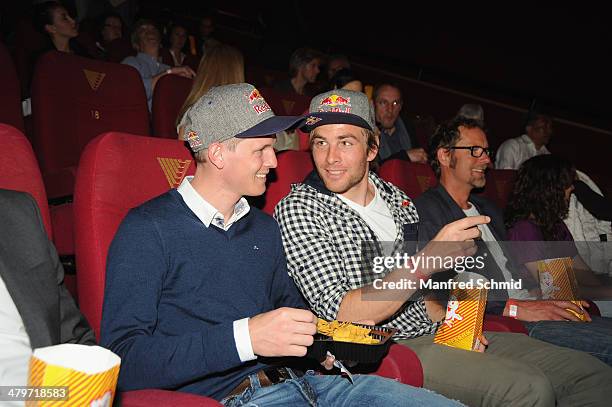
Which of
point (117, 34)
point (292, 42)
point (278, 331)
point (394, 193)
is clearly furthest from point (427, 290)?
point (292, 42)

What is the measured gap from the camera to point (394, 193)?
2.27 meters

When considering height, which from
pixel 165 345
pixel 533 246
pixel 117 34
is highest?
pixel 117 34

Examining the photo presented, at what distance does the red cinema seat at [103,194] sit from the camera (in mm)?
1479

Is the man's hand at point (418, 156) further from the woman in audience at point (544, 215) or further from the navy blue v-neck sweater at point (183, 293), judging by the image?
the navy blue v-neck sweater at point (183, 293)

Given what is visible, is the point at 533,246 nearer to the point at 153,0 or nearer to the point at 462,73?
the point at 462,73

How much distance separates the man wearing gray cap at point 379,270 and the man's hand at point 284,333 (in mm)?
494

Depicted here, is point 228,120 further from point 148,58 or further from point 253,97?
point 148,58

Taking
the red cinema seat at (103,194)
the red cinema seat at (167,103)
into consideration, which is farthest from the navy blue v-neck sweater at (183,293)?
the red cinema seat at (167,103)

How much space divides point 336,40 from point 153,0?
2.50 m

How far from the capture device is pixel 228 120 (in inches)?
62.6

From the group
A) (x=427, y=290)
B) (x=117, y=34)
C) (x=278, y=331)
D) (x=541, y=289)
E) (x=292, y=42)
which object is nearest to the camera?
(x=278, y=331)

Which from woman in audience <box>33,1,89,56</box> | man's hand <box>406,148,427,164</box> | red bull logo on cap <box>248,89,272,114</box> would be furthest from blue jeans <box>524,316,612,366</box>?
woman in audience <box>33,1,89,56</box>

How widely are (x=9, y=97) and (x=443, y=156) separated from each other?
1.93 m

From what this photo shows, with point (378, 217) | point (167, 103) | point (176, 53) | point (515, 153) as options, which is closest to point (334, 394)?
point (378, 217)
